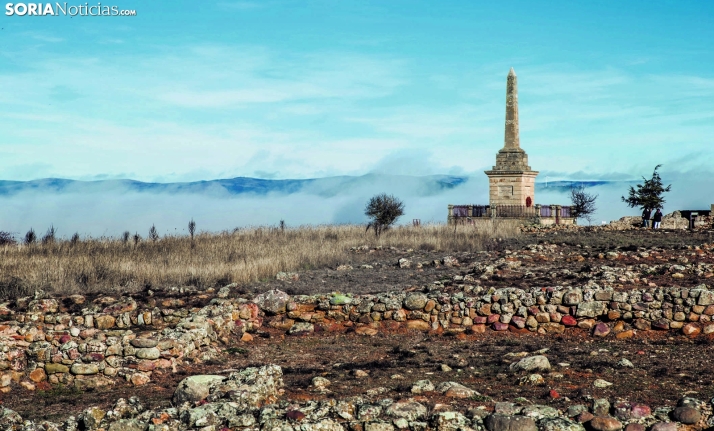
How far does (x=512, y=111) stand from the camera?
36031 mm

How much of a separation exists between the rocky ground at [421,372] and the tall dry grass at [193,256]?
1815 mm

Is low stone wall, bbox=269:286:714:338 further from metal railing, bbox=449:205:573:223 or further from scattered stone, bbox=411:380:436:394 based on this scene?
metal railing, bbox=449:205:573:223

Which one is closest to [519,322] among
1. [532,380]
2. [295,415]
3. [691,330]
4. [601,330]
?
[601,330]

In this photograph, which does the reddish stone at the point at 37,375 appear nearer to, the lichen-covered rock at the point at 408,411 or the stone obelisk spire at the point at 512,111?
the lichen-covered rock at the point at 408,411

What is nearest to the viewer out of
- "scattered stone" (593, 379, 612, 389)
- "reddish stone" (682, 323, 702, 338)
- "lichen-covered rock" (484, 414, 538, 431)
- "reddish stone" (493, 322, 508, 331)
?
"lichen-covered rock" (484, 414, 538, 431)

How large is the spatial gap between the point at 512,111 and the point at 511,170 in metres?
3.01

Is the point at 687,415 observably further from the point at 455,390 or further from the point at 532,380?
the point at 455,390

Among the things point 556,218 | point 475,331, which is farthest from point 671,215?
point 475,331

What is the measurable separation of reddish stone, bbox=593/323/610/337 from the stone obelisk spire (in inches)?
1021

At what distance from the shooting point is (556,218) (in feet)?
127

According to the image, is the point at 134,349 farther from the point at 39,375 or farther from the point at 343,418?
the point at 343,418

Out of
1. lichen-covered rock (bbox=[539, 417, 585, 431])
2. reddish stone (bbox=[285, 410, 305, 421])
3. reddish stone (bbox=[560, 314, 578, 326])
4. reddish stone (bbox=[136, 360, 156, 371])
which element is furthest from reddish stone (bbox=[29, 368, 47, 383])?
reddish stone (bbox=[560, 314, 578, 326])

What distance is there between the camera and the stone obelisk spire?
117 feet

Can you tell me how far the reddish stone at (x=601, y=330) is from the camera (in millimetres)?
11125
